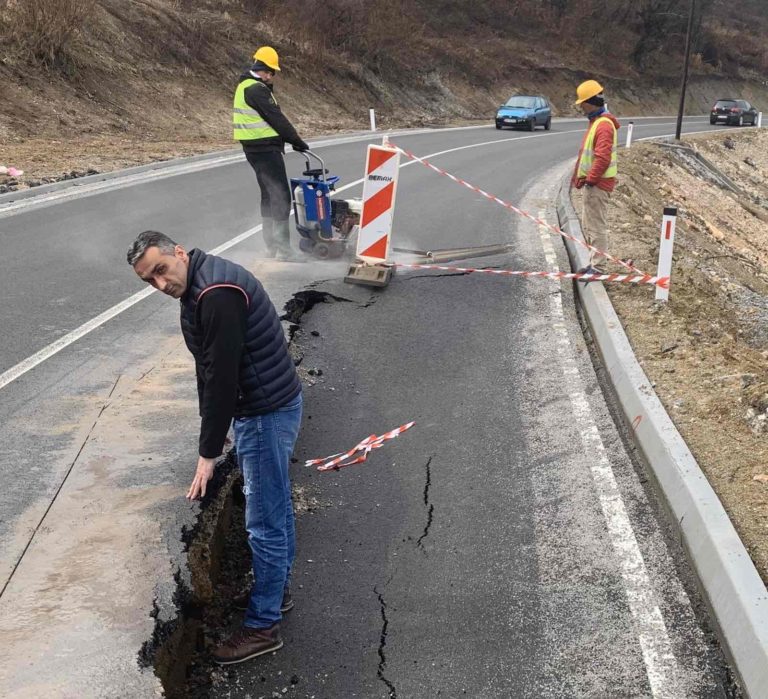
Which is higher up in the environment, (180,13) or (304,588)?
(180,13)

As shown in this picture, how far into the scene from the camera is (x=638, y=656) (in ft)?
12.2

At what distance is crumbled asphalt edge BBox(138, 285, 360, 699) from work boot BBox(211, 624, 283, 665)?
Result: 0.06m

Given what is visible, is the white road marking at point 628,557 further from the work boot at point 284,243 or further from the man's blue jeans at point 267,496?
the work boot at point 284,243

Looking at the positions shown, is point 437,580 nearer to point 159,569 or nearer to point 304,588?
point 304,588

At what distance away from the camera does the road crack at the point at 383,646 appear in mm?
3598

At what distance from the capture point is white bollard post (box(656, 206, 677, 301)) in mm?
8211

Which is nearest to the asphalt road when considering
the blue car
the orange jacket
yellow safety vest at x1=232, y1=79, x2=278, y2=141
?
the orange jacket

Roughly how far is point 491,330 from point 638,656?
14.7 feet

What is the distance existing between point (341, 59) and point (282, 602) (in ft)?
120

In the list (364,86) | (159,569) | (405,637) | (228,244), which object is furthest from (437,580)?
(364,86)

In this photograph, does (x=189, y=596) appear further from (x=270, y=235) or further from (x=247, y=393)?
(x=270, y=235)

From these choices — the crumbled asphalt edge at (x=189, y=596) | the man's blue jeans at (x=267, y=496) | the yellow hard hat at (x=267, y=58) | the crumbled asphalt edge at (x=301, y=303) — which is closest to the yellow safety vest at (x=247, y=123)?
the yellow hard hat at (x=267, y=58)

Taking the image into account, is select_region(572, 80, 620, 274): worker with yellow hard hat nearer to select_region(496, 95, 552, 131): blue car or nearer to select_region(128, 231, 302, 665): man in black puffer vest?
select_region(128, 231, 302, 665): man in black puffer vest

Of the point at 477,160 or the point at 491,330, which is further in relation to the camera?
the point at 477,160
